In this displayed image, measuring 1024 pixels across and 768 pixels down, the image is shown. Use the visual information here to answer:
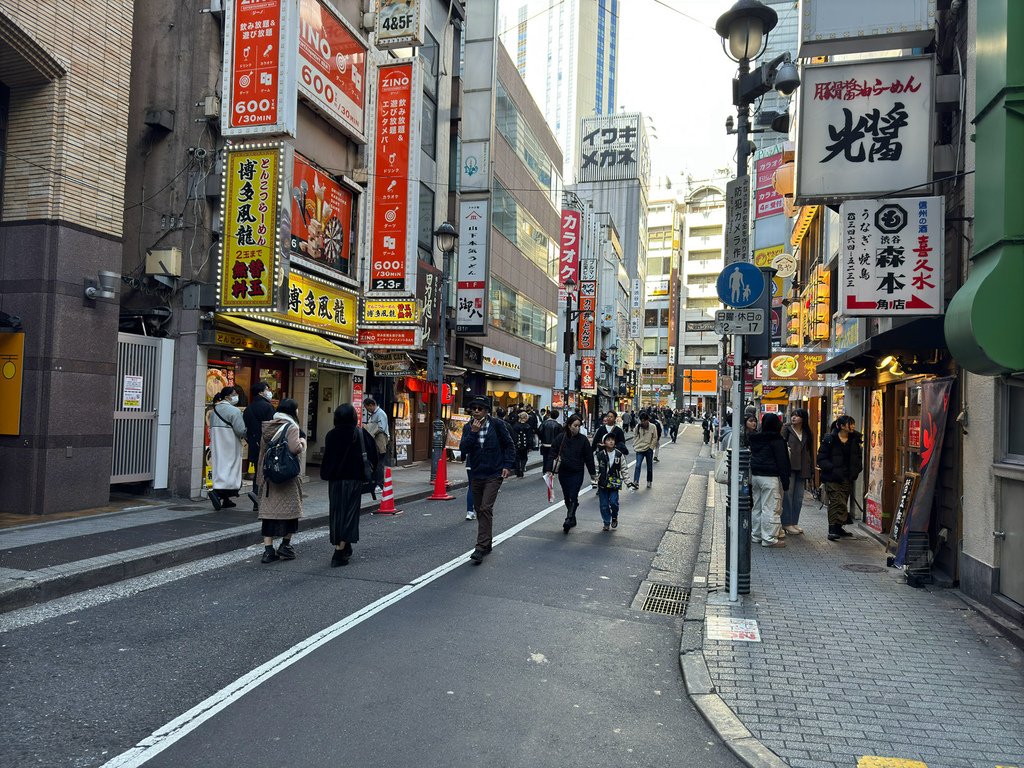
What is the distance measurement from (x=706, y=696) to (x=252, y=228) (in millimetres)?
11110

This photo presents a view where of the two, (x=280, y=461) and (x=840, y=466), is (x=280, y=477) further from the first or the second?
(x=840, y=466)

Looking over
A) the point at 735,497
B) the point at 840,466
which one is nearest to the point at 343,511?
the point at 735,497

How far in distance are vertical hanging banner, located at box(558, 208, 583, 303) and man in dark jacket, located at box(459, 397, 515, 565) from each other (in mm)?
36147

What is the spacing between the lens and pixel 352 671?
5047mm

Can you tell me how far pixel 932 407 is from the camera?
330 inches

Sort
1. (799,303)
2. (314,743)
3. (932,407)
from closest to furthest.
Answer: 1. (314,743)
2. (932,407)
3. (799,303)

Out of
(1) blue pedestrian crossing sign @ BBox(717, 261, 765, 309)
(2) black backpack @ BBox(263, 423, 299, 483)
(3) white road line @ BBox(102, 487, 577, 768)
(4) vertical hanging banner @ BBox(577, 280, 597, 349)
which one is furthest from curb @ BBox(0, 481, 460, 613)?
(4) vertical hanging banner @ BBox(577, 280, 597, 349)

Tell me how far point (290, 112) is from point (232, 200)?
185 centimetres

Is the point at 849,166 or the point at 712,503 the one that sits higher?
the point at 849,166

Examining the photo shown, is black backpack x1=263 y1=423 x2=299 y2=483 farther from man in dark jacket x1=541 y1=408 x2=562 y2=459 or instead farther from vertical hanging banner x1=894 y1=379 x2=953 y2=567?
man in dark jacket x1=541 y1=408 x2=562 y2=459

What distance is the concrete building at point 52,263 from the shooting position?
10.4 metres

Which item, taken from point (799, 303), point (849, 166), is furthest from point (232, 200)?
point (799, 303)

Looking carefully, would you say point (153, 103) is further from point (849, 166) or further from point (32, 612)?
point (849, 166)

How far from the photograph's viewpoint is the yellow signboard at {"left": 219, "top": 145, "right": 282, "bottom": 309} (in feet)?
42.4
